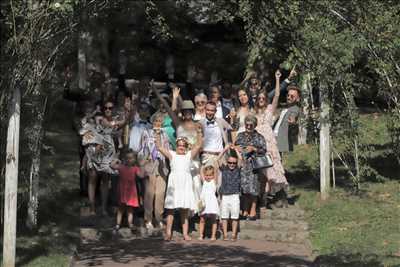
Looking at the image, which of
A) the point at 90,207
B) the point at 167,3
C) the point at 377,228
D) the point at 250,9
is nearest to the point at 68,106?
the point at 167,3

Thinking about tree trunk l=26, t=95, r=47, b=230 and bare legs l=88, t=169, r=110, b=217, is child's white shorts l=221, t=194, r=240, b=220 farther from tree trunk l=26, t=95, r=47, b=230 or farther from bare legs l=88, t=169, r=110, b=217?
tree trunk l=26, t=95, r=47, b=230

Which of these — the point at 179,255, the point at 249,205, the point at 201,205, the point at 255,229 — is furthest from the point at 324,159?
the point at 179,255

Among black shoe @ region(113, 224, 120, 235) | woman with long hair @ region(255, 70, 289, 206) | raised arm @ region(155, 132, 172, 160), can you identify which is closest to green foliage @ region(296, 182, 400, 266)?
woman with long hair @ region(255, 70, 289, 206)

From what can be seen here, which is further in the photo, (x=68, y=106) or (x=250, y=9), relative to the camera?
(x=68, y=106)

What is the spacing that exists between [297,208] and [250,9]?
5149 millimetres

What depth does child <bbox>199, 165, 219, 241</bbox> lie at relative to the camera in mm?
15266

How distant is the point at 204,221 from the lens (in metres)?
15.6

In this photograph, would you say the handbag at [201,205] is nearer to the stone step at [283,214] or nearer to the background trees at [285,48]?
the stone step at [283,214]

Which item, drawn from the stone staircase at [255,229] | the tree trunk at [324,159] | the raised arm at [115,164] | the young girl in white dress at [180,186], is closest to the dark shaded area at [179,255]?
the stone staircase at [255,229]

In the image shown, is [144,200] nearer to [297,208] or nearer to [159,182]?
[159,182]

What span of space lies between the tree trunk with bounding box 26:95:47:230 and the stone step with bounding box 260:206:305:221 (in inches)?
143

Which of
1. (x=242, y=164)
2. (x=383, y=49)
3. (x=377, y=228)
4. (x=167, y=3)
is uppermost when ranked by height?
(x=167, y=3)

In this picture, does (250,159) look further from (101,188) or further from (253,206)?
(101,188)

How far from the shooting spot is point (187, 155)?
15391mm
